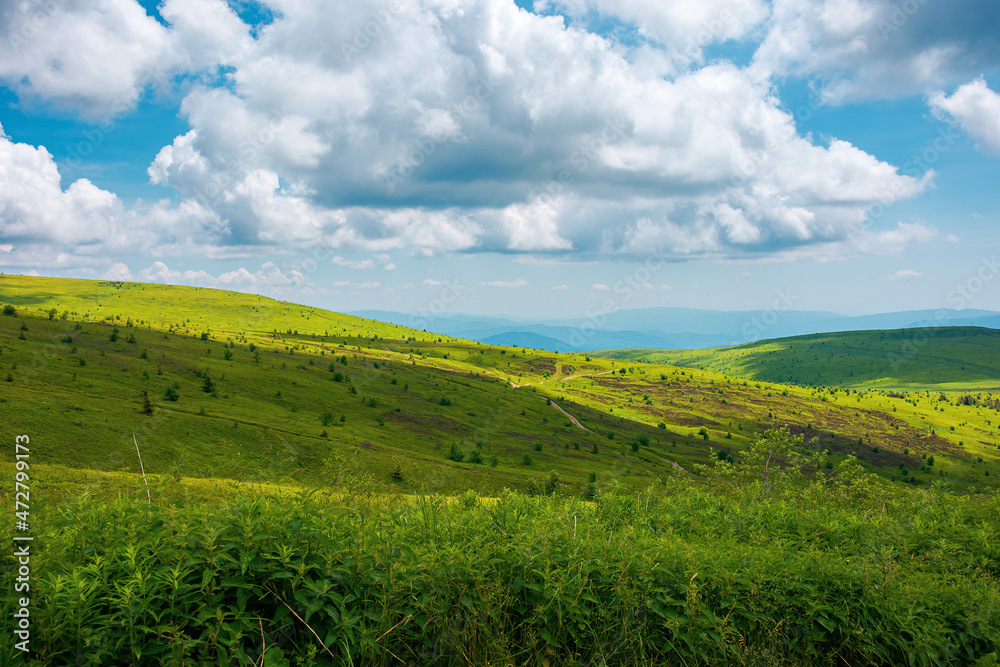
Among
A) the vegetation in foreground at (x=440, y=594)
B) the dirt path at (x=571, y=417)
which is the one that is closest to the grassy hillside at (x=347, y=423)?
the dirt path at (x=571, y=417)

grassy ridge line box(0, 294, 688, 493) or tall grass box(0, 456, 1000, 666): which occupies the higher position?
tall grass box(0, 456, 1000, 666)

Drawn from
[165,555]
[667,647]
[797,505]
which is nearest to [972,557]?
[797,505]

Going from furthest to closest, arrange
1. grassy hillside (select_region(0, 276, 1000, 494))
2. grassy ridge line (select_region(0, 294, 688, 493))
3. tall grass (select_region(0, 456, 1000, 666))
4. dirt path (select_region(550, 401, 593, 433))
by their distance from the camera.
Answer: dirt path (select_region(550, 401, 593, 433)) → grassy hillside (select_region(0, 276, 1000, 494)) → grassy ridge line (select_region(0, 294, 688, 493)) → tall grass (select_region(0, 456, 1000, 666))

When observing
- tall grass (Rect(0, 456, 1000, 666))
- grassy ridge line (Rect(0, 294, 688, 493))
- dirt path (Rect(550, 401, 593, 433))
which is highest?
tall grass (Rect(0, 456, 1000, 666))

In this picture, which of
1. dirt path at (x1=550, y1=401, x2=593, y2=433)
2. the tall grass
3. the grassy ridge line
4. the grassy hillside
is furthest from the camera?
dirt path at (x1=550, y1=401, x2=593, y2=433)

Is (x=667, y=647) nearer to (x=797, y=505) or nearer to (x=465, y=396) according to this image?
(x=797, y=505)

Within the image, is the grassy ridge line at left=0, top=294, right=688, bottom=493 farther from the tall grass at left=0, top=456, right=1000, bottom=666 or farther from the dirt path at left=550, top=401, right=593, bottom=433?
the dirt path at left=550, top=401, right=593, bottom=433

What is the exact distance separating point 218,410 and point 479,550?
6127 cm

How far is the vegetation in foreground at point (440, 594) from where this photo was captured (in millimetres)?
5316

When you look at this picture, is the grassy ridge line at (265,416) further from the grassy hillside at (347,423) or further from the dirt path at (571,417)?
the dirt path at (571,417)

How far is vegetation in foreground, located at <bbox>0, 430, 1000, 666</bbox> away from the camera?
5316mm

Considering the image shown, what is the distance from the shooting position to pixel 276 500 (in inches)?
283

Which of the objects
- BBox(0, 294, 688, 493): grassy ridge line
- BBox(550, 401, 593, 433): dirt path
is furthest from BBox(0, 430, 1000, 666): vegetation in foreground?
BBox(550, 401, 593, 433): dirt path

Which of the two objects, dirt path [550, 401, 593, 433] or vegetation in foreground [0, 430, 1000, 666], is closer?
vegetation in foreground [0, 430, 1000, 666]
